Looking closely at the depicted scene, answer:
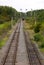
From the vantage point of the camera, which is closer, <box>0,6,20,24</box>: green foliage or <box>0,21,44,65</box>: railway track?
<box>0,21,44,65</box>: railway track

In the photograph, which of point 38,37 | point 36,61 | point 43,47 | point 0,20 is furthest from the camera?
point 0,20

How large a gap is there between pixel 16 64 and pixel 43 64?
174cm

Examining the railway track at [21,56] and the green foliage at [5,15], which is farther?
the green foliage at [5,15]

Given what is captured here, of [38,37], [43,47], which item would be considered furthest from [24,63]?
[38,37]

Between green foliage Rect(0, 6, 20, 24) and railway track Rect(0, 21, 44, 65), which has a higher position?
railway track Rect(0, 21, 44, 65)

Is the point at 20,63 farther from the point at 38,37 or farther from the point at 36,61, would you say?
the point at 38,37

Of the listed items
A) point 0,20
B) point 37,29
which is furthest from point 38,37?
point 0,20

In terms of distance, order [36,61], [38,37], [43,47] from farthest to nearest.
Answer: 1. [38,37]
2. [43,47]
3. [36,61]

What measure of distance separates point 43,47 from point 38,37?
6.33 meters

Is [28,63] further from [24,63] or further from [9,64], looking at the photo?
[9,64]

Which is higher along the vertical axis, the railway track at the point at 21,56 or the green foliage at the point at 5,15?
the railway track at the point at 21,56

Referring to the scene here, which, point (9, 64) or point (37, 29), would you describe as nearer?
point (9, 64)

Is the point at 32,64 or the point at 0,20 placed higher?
the point at 32,64

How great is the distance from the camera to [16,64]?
14.9 metres
